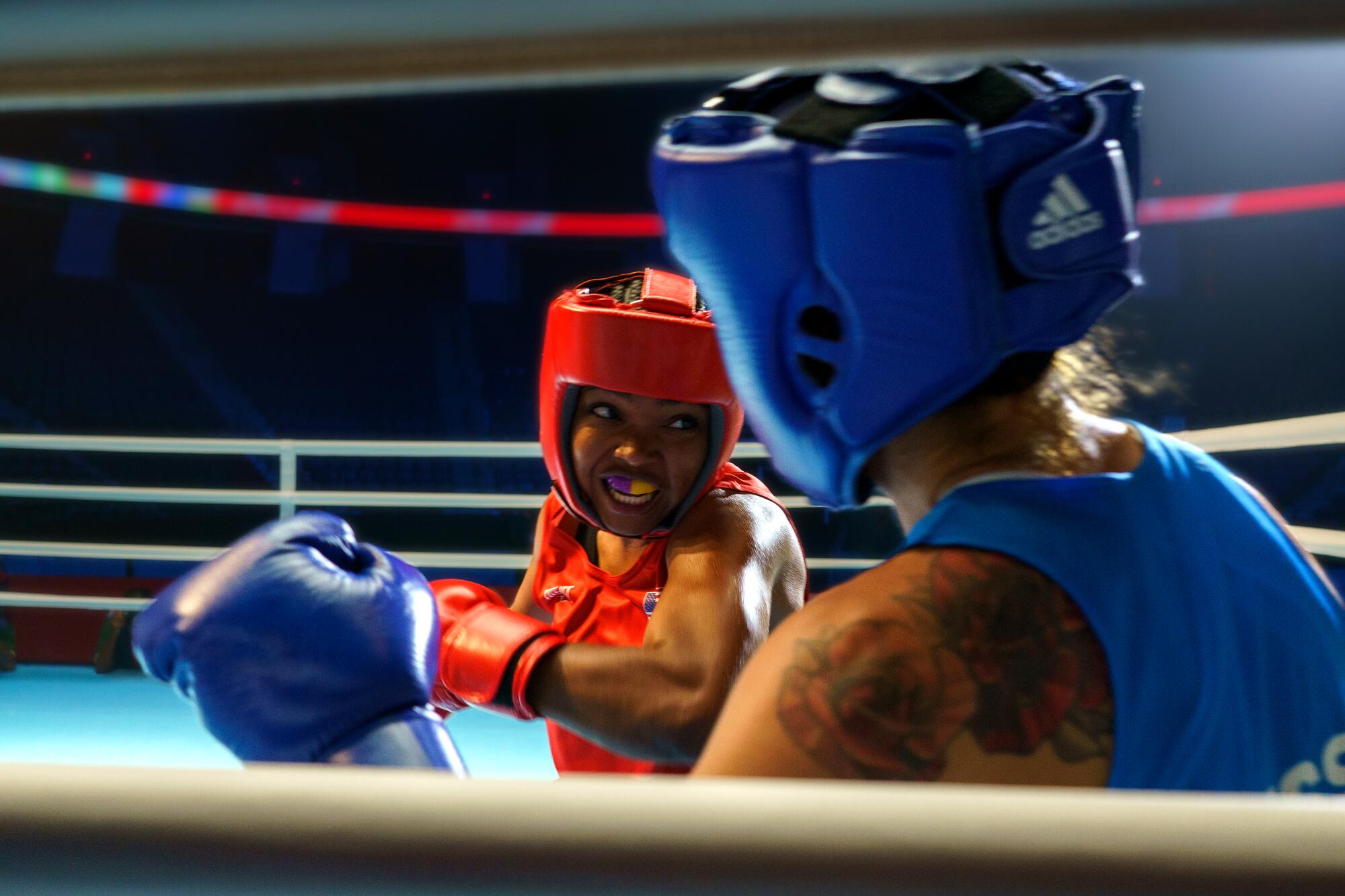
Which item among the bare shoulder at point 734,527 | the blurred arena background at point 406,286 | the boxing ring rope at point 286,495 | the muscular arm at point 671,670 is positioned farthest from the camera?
the blurred arena background at point 406,286

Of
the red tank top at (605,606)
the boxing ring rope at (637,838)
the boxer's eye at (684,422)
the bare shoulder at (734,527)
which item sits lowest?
the red tank top at (605,606)

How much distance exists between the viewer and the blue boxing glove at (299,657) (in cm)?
87

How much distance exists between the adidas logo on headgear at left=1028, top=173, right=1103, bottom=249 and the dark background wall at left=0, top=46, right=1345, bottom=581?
704 cm

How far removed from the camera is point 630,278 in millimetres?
1748

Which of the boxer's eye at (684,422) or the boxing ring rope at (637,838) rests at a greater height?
the boxing ring rope at (637,838)

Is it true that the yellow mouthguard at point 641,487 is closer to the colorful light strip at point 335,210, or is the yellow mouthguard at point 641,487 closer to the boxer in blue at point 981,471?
the boxer in blue at point 981,471

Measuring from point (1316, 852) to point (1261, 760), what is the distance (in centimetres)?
48

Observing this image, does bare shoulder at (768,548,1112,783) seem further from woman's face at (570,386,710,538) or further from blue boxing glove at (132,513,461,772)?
woman's face at (570,386,710,538)

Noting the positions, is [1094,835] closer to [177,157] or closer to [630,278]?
[630,278]

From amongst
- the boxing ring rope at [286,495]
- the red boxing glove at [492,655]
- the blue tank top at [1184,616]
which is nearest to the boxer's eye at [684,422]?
the red boxing glove at [492,655]

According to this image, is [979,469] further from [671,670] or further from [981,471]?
[671,670]

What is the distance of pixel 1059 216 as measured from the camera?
2.34ft

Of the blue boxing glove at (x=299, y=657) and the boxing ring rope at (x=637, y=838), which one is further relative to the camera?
the blue boxing glove at (x=299, y=657)

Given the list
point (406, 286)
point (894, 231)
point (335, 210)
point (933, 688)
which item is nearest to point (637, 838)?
point (933, 688)
